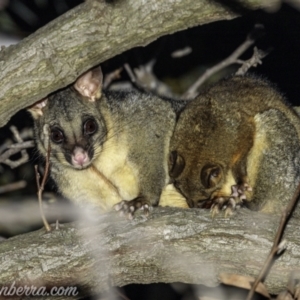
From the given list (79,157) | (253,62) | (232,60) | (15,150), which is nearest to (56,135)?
(79,157)

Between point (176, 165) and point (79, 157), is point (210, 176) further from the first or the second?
point (79, 157)

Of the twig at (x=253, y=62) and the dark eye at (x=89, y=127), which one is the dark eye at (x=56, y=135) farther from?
the twig at (x=253, y=62)

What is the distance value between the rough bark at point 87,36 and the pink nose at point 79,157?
98 cm

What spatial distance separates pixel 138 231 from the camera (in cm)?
568

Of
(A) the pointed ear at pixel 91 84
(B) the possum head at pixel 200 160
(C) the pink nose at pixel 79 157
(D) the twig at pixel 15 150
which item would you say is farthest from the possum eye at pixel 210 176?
(D) the twig at pixel 15 150

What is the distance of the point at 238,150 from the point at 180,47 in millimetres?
3601

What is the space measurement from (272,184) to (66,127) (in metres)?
1.79

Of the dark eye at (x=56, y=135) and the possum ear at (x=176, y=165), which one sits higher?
the dark eye at (x=56, y=135)

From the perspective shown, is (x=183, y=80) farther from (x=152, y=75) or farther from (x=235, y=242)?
(x=235, y=242)

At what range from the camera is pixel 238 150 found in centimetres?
621

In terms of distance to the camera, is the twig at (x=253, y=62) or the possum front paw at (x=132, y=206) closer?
the possum front paw at (x=132, y=206)

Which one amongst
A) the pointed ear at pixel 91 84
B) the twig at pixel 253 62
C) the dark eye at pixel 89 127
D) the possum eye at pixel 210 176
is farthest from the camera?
the twig at pixel 253 62

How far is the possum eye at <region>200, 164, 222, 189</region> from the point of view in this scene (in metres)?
6.19

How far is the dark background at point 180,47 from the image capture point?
8.65 meters
